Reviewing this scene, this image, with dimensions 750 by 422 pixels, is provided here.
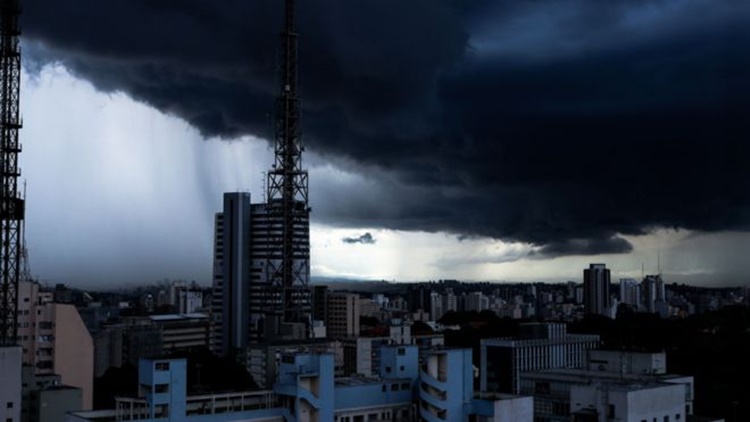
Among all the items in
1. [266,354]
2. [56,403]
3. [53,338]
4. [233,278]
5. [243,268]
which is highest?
[243,268]

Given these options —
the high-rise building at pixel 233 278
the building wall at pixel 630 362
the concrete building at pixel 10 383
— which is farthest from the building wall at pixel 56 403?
A: the high-rise building at pixel 233 278

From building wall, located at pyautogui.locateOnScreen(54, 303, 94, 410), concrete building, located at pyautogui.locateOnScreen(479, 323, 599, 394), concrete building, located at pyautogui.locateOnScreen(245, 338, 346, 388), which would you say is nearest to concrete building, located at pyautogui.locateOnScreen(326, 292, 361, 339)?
concrete building, located at pyautogui.locateOnScreen(479, 323, 599, 394)

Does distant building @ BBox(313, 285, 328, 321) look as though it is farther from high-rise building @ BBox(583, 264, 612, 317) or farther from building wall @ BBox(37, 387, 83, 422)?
building wall @ BBox(37, 387, 83, 422)

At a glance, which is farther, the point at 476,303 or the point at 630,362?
the point at 476,303

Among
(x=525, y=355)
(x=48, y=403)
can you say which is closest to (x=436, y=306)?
(x=525, y=355)

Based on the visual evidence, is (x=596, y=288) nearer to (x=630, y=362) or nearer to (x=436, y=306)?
(x=436, y=306)

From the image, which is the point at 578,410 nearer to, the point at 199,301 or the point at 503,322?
the point at 503,322
